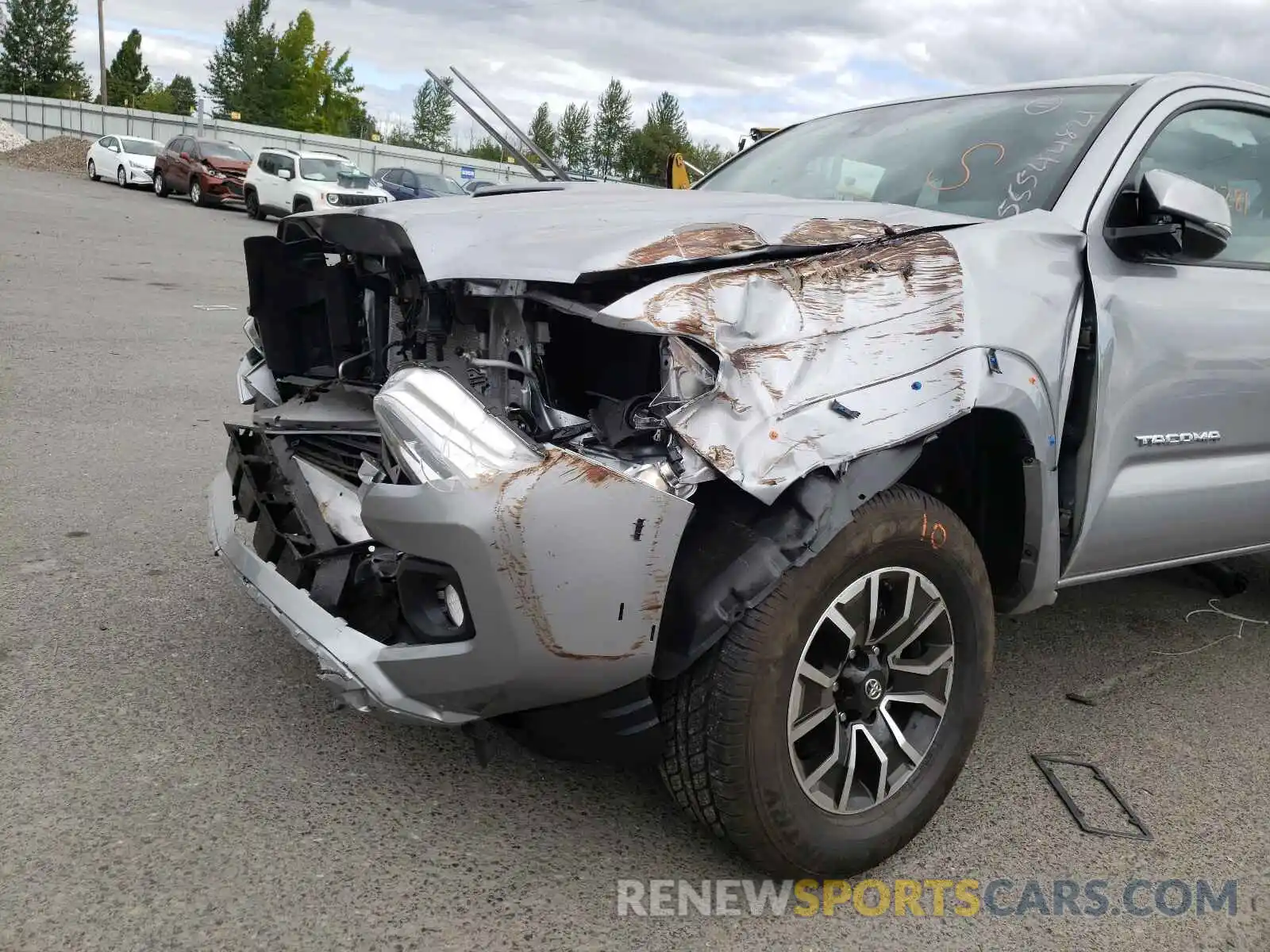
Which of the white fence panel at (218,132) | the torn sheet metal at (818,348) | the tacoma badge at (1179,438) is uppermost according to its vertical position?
the white fence panel at (218,132)

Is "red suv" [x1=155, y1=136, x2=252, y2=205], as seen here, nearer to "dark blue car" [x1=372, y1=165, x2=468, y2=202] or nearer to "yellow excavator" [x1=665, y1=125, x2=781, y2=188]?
"dark blue car" [x1=372, y1=165, x2=468, y2=202]

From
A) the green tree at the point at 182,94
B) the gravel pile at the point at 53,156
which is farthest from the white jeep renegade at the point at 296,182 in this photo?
the green tree at the point at 182,94

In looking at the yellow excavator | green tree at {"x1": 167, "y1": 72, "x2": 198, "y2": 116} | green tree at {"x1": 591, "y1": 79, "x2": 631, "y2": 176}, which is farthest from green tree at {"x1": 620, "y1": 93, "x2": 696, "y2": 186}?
the yellow excavator

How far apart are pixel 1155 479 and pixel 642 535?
1.73 m

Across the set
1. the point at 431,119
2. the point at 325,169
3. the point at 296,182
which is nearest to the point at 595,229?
the point at 296,182

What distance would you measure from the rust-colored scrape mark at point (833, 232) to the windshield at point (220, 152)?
92.7 feet

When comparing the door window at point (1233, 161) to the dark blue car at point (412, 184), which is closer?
the door window at point (1233, 161)

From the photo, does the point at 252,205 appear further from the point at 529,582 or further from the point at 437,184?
the point at 529,582

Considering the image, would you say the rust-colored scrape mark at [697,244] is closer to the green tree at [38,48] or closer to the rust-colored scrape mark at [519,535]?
the rust-colored scrape mark at [519,535]

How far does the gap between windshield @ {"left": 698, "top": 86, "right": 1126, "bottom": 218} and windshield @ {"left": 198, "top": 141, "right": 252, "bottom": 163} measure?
26844 mm

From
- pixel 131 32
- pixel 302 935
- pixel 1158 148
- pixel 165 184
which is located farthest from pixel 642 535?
pixel 131 32

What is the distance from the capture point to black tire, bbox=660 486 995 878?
228 cm

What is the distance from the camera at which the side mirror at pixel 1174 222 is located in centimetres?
285

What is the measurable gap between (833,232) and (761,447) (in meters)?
0.62
